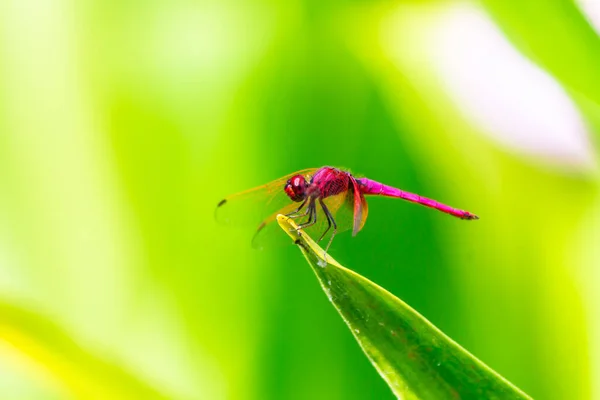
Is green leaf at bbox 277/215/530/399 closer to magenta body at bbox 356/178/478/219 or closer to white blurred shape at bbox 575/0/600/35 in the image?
magenta body at bbox 356/178/478/219

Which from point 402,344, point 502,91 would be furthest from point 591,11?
point 402,344

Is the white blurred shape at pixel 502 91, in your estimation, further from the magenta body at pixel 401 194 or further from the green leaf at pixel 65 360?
the green leaf at pixel 65 360

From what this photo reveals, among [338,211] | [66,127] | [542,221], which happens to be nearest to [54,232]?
[66,127]

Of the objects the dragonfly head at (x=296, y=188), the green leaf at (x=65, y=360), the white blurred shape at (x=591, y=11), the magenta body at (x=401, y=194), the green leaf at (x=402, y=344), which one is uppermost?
the white blurred shape at (x=591, y=11)

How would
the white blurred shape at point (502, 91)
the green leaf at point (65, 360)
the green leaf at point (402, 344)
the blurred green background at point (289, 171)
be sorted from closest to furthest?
the green leaf at point (402, 344), the green leaf at point (65, 360), the blurred green background at point (289, 171), the white blurred shape at point (502, 91)

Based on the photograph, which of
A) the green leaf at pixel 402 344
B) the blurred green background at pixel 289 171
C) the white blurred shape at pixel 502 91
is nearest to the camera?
the green leaf at pixel 402 344

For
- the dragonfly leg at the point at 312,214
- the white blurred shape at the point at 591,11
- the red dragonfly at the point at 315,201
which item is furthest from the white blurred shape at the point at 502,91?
the dragonfly leg at the point at 312,214
